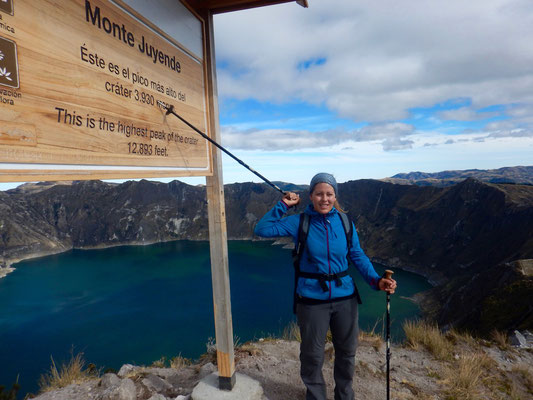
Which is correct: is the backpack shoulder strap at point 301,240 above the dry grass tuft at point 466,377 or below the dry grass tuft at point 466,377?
above

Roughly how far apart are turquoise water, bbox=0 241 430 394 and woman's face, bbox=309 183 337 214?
27.3m

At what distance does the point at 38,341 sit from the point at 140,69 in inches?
1910

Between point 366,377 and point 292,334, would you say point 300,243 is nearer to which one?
point 366,377

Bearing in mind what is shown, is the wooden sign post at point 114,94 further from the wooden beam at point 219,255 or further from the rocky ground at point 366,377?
the rocky ground at point 366,377

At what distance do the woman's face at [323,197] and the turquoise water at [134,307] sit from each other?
2731 cm

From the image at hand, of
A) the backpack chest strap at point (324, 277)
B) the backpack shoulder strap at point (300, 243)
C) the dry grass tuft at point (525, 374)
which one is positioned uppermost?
the backpack shoulder strap at point (300, 243)

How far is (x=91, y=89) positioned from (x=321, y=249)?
1838 millimetres

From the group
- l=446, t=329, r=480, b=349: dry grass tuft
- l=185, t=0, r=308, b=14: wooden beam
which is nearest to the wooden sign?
l=185, t=0, r=308, b=14: wooden beam

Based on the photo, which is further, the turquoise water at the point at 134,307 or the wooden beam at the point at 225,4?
the turquoise water at the point at 134,307

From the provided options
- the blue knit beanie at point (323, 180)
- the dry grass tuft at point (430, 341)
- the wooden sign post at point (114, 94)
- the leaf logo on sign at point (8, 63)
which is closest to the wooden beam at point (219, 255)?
the wooden sign post at point (114, 94)

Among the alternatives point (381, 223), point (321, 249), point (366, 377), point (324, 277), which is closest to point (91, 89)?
point (321, 249)

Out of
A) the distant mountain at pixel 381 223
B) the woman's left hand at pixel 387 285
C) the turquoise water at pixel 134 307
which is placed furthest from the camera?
the distant mountain at pixel 381 223

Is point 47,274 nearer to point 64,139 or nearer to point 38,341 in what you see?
point 38,341

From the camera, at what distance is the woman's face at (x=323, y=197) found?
242cm
